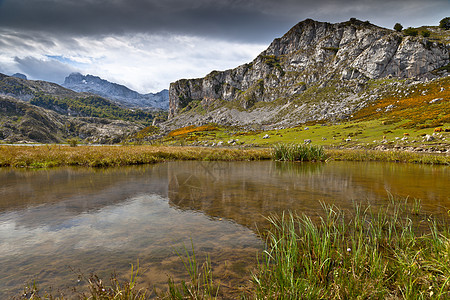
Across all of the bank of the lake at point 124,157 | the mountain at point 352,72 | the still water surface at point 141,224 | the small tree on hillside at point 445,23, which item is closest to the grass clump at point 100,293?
the still water surface at point 141,224

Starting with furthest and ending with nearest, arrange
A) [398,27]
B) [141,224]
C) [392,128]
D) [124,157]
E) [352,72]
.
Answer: [398,27]
[352,72]
[392,128]
[124,157]
[141,224]

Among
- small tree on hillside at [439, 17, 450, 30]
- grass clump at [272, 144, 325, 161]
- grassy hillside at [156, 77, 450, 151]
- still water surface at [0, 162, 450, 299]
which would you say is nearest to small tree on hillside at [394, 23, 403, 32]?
small tree on hillside at [439, 17, 450, 30]

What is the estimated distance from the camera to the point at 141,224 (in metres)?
6.16

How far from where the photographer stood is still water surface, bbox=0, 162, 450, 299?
12.8 feet

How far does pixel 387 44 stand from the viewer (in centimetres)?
14325

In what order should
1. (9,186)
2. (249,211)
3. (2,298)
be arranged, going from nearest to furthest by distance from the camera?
1. (2,298)
2. (249,211)
3. (9,186)

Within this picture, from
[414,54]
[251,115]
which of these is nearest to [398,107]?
[414,54]

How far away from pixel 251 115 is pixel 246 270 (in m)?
189

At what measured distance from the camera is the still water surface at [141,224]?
3896mm

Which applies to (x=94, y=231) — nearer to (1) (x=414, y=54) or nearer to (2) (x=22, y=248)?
(2) (x=22, y=248)

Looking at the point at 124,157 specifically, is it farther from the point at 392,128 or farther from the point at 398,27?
the point at 398,27

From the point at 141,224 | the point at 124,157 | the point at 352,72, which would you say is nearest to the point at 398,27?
the point at 352,72

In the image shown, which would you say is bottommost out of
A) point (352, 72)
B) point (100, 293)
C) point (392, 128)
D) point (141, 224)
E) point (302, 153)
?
point (141, 224)

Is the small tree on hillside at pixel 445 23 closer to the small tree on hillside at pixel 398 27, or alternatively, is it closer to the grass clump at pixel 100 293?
the small tree on hillside at pixel 398 27
